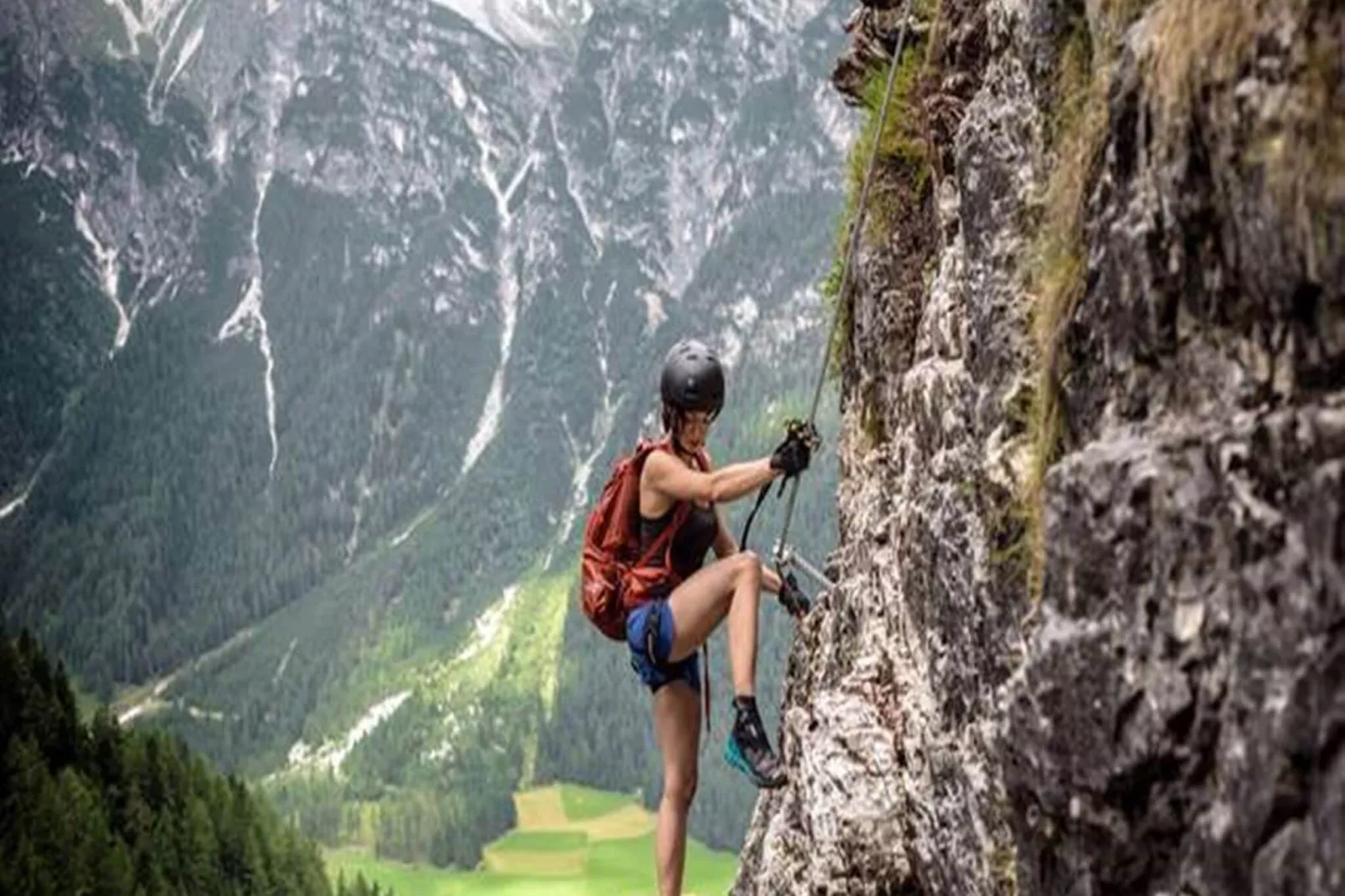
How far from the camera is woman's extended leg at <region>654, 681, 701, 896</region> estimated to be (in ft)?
38.9

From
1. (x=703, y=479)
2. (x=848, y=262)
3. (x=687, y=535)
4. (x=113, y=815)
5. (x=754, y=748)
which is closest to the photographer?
(x=703, y=479)

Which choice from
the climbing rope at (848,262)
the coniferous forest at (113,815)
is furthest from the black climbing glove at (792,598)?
the coniferous forest at (113,815)

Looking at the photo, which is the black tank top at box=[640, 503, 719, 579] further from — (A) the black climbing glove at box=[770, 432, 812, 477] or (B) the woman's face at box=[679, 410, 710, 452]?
(A) the black climbing glove at box=[770, 432, 812, 477]

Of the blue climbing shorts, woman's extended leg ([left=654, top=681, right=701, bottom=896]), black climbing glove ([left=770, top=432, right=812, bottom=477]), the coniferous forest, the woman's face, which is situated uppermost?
the woman's face

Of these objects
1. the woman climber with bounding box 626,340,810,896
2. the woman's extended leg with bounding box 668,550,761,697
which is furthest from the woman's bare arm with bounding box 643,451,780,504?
the woman's extended leg with bounding box 668,550,761,697

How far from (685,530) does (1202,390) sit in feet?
18.8

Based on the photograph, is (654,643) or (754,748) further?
(754,748)

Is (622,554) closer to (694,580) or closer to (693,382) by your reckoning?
(694,580)

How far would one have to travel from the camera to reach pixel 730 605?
36.2ft

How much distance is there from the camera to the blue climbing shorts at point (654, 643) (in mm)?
11148

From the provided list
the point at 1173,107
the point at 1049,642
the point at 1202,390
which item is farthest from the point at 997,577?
the point at 1173,107

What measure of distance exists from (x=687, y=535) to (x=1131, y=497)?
17.8 feet

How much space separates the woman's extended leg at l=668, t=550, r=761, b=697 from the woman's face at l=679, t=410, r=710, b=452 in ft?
2.88

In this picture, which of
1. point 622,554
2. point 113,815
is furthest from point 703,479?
point 113,815
